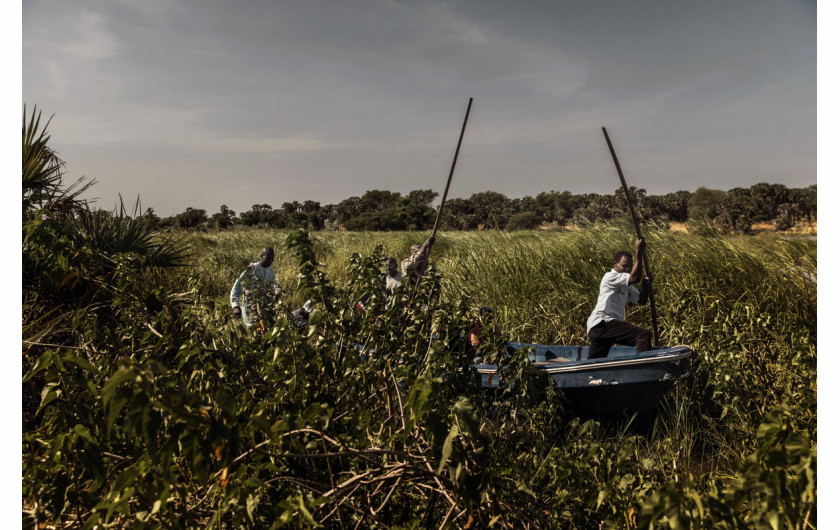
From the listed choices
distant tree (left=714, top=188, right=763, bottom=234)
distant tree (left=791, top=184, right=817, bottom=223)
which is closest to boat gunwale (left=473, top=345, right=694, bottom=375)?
distant tree (left=714, top=188, right=763, bottom=234)

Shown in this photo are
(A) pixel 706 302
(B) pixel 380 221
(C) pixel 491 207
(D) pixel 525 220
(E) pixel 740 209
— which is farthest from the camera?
(C) pixel 491 207

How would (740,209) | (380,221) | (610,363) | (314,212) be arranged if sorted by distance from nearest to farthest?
(610,363)
(740,209)
(380,221)
(314,212)

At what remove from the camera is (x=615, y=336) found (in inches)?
240

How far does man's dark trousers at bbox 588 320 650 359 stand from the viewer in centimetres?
593

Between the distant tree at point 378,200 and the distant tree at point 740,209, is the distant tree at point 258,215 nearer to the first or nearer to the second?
the distant tree at point 378,200

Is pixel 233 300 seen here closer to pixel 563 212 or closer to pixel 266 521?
pixel 266 521

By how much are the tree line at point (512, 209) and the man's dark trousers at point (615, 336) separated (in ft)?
161

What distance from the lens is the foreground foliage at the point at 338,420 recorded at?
1533 millimetres

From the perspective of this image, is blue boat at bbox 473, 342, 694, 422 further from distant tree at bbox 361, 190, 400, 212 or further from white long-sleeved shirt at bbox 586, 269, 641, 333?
distant tree at bbox 361, 190, 400, 212

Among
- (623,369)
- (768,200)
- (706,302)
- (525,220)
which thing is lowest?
(623,369)

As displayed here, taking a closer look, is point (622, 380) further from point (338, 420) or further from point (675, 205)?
point (675, 205)

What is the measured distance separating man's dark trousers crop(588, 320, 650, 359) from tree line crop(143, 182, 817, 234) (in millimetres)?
49146

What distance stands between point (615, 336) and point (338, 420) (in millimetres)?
4114

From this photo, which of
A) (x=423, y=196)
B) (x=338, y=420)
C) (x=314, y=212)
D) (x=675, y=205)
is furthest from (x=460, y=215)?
(x=338, y=420)
